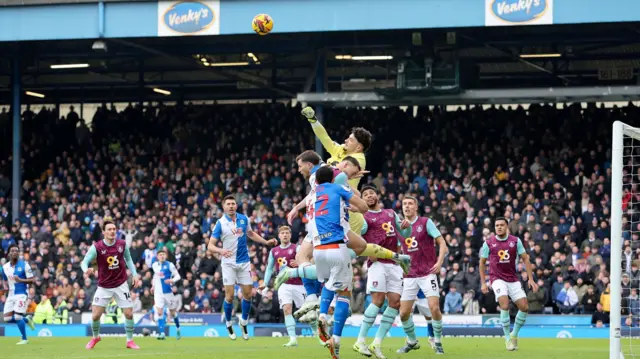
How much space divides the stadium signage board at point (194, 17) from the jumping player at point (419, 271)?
16.1 m

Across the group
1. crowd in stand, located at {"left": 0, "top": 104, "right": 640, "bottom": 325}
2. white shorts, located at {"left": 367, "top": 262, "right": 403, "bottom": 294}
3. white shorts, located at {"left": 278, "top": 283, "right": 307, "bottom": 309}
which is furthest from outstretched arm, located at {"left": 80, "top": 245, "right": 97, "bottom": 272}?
crowd in stand, located at {"left": 0, "top": 104, "right": 640, "bottom": 325}

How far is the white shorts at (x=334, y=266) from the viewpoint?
44.9ft

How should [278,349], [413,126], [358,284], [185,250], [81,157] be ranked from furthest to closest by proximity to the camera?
[81,157]
[413,126]
[185,250]
[358,284]
[278,349]

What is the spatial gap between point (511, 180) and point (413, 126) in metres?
5.57

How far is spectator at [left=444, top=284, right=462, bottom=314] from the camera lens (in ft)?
95.3

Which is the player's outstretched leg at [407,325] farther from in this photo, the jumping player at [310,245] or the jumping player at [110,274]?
the jumping player at [110,274]

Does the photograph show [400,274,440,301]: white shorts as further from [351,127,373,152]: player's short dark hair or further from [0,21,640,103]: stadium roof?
[0,21,640,103]: stadium roof

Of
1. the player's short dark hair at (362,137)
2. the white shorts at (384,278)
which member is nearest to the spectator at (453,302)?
the white shorts at (384,278)

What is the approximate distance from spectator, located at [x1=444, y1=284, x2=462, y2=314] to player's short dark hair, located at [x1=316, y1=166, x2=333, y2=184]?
1605cm

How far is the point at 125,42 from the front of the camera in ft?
115

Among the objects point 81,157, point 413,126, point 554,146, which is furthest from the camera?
point 81,157

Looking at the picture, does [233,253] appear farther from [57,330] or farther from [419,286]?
[57,330]

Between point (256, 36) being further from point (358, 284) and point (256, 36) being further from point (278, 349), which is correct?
point (278, 349)

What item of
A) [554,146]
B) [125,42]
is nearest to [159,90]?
[125,42]
